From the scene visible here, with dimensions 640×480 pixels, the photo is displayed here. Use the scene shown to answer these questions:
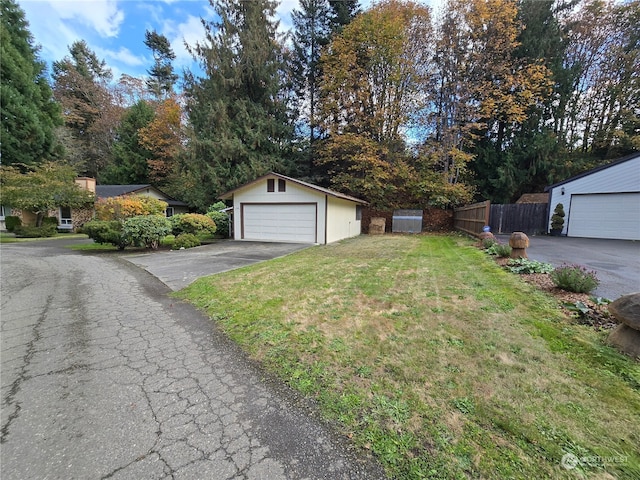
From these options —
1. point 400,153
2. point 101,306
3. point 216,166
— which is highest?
point 400,153

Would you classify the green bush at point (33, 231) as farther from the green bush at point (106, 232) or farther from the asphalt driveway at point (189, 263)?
the asphalt driveway at point (189, 263)

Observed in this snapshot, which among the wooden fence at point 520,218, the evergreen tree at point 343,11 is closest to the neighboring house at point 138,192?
the evergreen tree at point 343,11

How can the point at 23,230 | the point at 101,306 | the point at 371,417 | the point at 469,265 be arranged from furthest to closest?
1. the point at 23,230
2. the point at 469,265
3. the point at 101,306
4. the point at 371,417

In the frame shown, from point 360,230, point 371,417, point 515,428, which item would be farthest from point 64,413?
point 360,230

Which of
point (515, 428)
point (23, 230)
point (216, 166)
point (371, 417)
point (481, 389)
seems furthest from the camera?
point (216, 166)

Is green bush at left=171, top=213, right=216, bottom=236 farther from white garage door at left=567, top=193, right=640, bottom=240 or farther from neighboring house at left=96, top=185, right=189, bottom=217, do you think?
white garage door at left=567, top=193, right=640, bottom=240

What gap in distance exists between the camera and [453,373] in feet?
7.55

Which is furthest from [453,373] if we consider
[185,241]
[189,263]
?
[185,241]

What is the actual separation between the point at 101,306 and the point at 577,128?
1033 inches

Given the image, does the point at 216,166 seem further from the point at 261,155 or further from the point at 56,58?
the point at 56,58

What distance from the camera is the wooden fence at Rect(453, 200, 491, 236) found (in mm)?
10916

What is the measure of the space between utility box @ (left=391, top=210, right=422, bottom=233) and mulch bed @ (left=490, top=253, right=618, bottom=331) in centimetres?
1305

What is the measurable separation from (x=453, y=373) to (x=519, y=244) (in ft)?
17.1

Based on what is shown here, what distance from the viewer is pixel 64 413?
1.91 m
